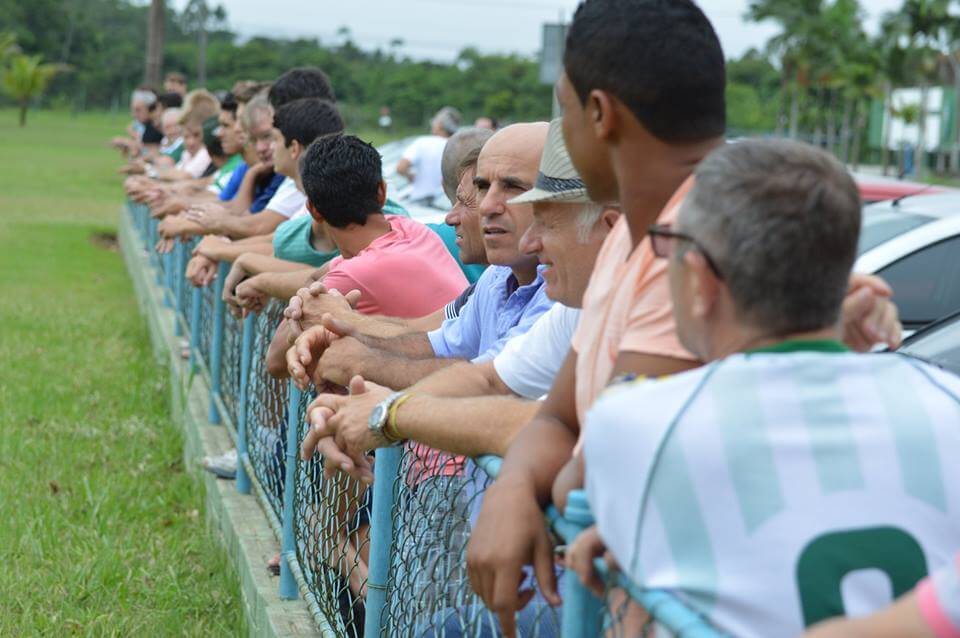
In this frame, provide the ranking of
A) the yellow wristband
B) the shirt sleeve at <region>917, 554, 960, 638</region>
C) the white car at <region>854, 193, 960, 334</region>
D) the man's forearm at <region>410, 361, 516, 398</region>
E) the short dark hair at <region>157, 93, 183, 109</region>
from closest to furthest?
the shirt sleeve at <region>917, 554, 960, 638</region> < the yellow wristband < the man's forearm at <region>410, 361, 516, 398</region> < the white car at <region>854, 193, 960, 334</region> < the short dark hair at <region>157, 93, 183, 109</region>

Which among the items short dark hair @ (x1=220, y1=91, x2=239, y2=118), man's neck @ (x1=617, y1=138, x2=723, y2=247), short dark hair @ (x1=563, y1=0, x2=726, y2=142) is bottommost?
short dark hair @ (x1=220, y1=91, x2=239, y2=118)

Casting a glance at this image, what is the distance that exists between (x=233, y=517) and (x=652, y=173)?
11.7ft

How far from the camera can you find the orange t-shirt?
88.4 inches

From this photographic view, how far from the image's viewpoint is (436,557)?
9.71ft

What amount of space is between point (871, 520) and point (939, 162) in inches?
2657

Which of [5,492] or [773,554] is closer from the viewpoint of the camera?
[773,554]

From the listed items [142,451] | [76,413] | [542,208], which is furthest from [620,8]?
[76,413]

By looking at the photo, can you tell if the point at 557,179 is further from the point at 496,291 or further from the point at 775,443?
the point at 775,443

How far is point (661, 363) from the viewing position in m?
2.22

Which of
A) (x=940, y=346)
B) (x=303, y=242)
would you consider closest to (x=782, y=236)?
(x=940, y=346)

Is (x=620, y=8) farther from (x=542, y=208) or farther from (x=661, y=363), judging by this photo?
(x=542, y=208)

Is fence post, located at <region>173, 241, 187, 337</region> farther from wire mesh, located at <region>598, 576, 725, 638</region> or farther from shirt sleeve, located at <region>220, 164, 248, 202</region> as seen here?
wire mesh, located at <region>598, 576, 725, 638</region>

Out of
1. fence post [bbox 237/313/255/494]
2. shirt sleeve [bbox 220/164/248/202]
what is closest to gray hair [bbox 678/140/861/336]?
fence post [bbox 237/313/255/494]

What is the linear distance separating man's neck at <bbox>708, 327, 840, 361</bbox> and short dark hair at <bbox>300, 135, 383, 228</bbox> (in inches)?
129
